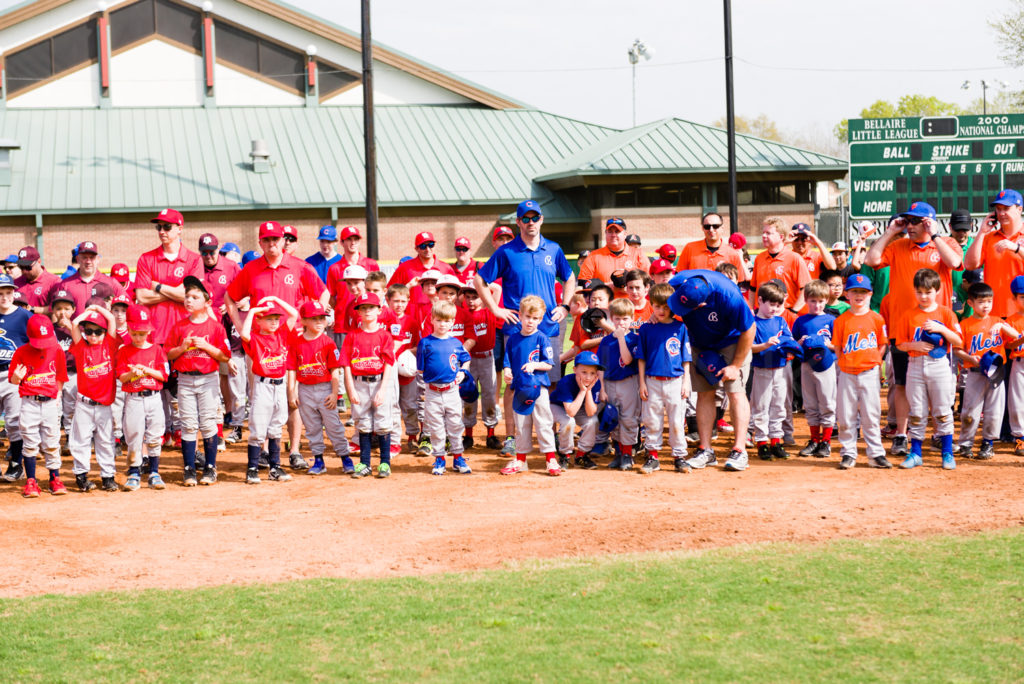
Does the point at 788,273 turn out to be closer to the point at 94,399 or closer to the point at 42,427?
the point at 94,399

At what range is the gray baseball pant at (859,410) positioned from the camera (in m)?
9.07

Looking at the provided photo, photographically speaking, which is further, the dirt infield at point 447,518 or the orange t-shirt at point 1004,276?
the orange t-shirt at point 1004,276

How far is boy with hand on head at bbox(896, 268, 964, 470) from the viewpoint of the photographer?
9039 mm

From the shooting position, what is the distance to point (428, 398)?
939 centimetres

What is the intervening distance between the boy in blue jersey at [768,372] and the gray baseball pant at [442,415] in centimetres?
271

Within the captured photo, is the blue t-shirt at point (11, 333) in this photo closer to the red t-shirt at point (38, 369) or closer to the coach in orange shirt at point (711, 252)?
Answer: the red t-shirt at point (38, 369)

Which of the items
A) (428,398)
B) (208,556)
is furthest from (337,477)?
(208,556)

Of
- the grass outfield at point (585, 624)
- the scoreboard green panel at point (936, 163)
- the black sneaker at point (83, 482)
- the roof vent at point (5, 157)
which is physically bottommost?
the grass outfield at point (585, 624)

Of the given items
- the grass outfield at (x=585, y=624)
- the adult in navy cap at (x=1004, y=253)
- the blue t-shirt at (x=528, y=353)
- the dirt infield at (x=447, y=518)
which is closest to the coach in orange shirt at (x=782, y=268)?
the adult in navy cap at (x=1004, y=253)

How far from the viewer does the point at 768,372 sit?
966cm

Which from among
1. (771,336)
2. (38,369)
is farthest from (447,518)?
(38,369)

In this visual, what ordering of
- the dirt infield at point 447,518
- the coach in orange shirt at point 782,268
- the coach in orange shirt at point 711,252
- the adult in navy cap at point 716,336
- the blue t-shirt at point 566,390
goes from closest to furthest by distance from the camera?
1. the dirt infield at point 447,518
2. the adult in navy cap at point 716,336
3. the blue t-shirt at point 566,390
4. the coach in orange shirt at point 782,268
5. the coach in orange shirt at point 711,252

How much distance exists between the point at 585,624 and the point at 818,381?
517 centimetres

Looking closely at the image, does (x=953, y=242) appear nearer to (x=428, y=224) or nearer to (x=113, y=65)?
(x=428, y=224)
